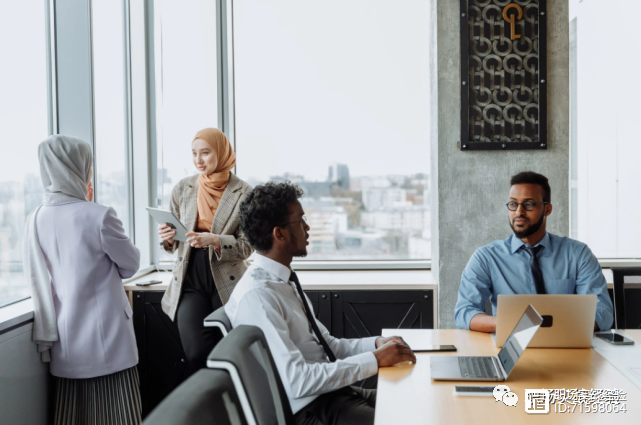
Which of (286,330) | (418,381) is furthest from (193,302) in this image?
(418,381)

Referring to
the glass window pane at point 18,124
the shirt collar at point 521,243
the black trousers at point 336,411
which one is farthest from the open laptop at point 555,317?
the glass window pane at point 18,124

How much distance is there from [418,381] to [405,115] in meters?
2.72

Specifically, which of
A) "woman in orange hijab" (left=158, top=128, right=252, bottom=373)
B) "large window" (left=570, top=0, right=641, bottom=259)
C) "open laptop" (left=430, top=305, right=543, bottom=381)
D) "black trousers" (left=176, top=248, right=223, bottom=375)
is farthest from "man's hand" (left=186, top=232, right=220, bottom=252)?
"large window" (left=570, top=0, right=641, bottom=259)

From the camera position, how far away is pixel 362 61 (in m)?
4.09

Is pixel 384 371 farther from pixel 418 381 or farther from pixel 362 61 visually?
pixel 362 61

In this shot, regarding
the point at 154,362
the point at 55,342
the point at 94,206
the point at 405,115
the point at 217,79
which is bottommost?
the point at 154,362

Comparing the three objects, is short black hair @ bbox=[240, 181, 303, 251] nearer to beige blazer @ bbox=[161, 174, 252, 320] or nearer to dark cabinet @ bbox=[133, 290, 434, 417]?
beige blazer @ bbox=[161, 174, 252, 320]

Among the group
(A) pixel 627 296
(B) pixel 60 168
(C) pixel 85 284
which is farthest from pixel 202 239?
(A) pixel 627 296

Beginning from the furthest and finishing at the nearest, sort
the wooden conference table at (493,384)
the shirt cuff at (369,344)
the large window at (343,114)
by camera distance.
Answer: the large window at (343,114), the shirt cuff at (369,344), the wooden conference table at (493,384)

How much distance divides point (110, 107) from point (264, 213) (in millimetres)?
2050

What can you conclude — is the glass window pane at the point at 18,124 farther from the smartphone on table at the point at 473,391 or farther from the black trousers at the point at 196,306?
the smartphone on table at the point at 473,391

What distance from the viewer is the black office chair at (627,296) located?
8.16 ft

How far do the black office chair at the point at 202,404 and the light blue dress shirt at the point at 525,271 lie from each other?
151 centimetres

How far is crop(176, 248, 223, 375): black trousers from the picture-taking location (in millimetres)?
2832
